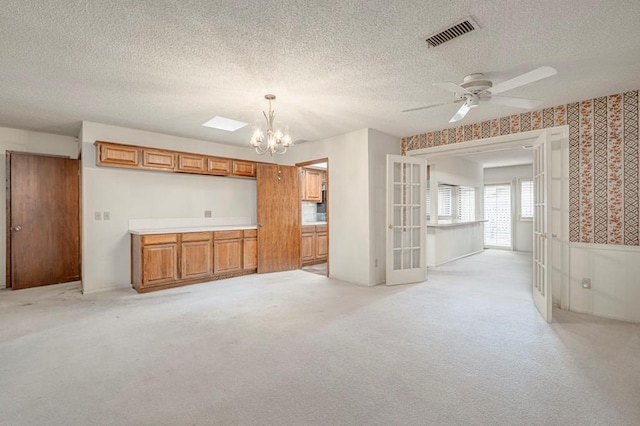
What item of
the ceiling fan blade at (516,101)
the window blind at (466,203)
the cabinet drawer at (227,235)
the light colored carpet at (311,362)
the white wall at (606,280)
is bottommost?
the light colored carpet at (311,362)

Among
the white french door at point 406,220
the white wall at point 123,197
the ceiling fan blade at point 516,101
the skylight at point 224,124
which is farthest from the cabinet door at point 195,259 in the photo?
the ceiling fan blade at point 516,101

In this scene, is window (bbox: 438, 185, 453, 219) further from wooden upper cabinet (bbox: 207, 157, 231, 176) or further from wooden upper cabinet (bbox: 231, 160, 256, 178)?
wooden upper cabinet (bbox: 207, 157, 231, 176)

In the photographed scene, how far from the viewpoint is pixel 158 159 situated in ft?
15.6

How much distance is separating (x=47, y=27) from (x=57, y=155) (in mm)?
3728

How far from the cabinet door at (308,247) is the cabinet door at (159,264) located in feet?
8.45

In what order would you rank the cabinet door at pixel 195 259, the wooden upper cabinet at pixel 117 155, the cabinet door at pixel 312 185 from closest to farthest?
the wooden upper cabinet at pixel 117 155
the cabinet door at pixel 195 259
the cabinet door at pixel 312 185

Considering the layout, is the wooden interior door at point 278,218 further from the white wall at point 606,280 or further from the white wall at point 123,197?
the white wall at point 606,280

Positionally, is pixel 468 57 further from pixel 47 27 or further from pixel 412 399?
pixel 47 27

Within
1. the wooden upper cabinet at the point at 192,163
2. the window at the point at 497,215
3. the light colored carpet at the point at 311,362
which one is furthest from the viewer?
the window at the point at 497,215

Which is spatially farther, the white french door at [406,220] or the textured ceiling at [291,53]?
the white french door at [406,220]

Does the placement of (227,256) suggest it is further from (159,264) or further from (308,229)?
(308,229)

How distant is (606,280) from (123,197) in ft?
21.1

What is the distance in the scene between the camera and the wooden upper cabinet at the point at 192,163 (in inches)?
196

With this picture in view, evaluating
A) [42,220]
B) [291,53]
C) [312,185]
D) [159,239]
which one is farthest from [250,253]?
[291,53]
